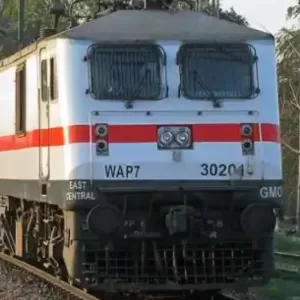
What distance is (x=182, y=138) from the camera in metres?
10.1

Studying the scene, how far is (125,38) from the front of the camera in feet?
33.6

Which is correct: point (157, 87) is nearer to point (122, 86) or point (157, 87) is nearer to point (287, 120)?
point (122, 86)

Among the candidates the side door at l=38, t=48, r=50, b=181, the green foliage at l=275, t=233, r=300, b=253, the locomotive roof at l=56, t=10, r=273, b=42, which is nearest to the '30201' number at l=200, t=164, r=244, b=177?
the locomotive roof at l=56, t=10, r=273, b=42

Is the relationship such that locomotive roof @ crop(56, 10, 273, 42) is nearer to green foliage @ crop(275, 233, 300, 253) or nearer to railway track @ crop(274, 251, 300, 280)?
railway track @ crop(274, 251, 300, 280)

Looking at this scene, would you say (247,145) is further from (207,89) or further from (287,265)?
(287,265)

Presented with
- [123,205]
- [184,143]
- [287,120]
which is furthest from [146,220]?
[287,120]

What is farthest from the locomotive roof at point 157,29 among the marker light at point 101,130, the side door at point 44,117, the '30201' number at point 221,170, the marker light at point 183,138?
the '30201' number at point 221,170

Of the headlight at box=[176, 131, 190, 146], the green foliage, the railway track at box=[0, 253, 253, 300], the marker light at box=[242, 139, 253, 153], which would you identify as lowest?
the green foliage

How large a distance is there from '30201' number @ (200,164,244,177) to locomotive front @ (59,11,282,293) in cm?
1

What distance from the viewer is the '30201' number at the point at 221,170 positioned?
1011cm

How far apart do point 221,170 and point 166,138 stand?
2.25ft

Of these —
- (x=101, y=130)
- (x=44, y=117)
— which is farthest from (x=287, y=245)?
(x=101, y=130)

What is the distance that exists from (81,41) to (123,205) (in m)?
1.81

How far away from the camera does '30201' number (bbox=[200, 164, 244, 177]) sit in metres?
10.1
